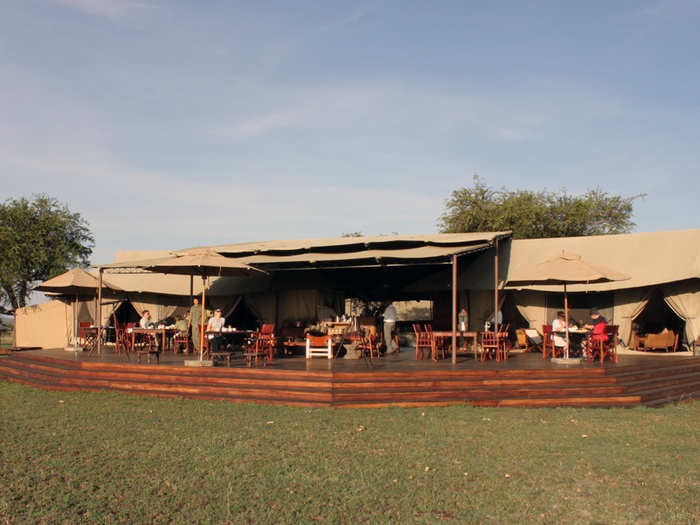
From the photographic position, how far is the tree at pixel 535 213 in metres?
26.4

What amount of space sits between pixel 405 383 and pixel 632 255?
7691mm

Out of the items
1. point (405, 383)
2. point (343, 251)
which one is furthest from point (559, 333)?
point (343, 251)

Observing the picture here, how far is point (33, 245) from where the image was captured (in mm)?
22656


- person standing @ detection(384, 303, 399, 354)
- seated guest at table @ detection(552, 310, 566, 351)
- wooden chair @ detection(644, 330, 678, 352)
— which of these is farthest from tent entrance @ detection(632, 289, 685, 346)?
person standing @ detection(384, 303, 399, 354)

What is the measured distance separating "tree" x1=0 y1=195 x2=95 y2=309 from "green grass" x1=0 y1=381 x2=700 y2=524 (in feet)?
51.3

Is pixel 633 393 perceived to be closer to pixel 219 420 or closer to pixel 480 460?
pixel 480 460

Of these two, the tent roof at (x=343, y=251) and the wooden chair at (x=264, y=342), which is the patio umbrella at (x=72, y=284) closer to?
the tent roof at (x=343, y=251)

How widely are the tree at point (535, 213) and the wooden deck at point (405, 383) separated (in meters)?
16.2

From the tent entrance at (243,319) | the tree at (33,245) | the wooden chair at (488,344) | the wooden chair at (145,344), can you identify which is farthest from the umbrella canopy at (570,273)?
the tree at (33,245)

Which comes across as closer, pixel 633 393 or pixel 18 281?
pixel 633 393

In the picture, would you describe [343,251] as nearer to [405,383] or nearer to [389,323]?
[389,323]

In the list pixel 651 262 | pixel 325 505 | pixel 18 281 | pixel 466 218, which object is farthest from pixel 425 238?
pixel 18 281

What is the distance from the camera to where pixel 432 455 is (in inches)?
240

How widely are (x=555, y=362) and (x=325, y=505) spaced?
7278mm
